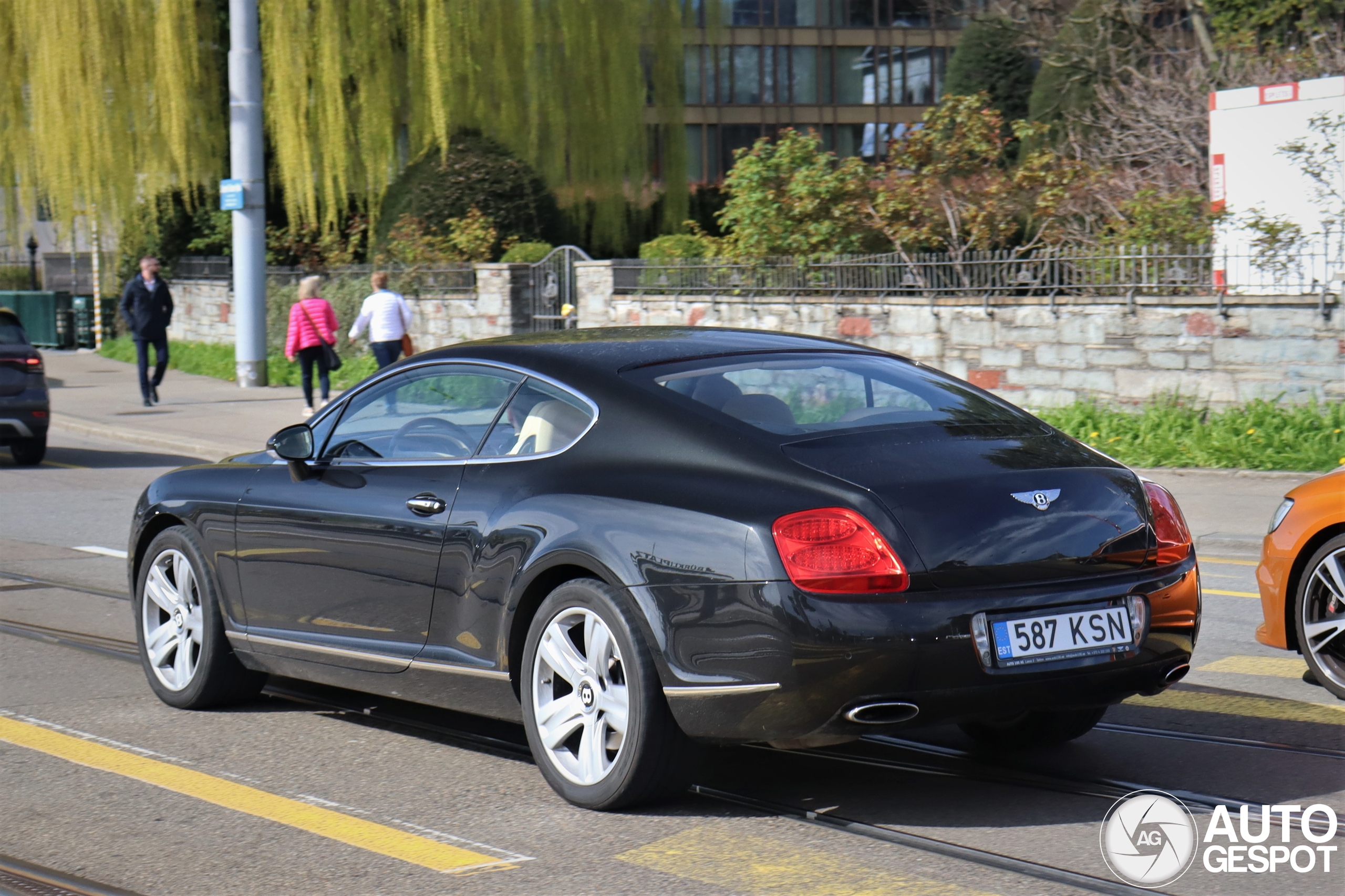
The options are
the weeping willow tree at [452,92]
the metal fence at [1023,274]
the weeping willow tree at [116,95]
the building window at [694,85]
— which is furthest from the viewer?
the building window at [694,85]

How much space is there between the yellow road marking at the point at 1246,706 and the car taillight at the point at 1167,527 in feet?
3.90

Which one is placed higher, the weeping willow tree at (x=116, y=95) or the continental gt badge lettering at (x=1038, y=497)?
the weeping willow tree at (x=116, y=95)

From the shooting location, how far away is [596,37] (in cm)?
2969

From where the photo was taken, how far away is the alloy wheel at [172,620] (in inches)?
256

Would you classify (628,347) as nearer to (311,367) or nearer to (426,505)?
(426,505)

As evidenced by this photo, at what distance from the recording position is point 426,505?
17.8ft

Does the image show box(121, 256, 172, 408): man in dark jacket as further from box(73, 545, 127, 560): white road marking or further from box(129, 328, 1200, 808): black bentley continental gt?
box(129, 328, 1200, 808): black bentley continental gt

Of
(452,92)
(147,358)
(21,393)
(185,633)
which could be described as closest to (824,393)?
(185,633)

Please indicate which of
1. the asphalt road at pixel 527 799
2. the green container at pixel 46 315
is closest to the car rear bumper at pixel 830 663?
the asphalt road at pixel 527 799

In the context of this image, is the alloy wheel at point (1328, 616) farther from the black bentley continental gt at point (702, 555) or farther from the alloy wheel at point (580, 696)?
the alloy wheel at point (580, 696)

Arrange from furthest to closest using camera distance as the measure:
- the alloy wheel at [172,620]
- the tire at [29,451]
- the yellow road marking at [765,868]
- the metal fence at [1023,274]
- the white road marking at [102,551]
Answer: the tire at [29,451]
the metal fence at [1023,274]
the white road marking at [102,551]
the alloy wheel at [172,620]
the yellow road marking at [765,868]

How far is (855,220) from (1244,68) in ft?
21.2

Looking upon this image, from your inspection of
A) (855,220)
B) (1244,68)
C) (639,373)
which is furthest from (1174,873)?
(1244,68)

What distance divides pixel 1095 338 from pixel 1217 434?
71.5 inches
